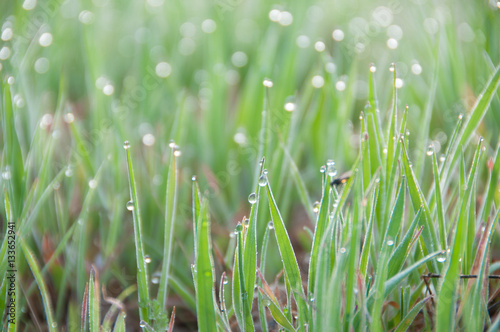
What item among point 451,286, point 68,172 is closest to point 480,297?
point 451,286

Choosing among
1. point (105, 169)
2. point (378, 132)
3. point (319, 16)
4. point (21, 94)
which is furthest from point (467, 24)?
point (21, 94)

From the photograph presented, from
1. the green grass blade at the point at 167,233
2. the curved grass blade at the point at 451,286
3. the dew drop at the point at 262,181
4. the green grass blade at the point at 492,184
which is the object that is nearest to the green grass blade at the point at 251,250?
the dew drop at the point at 262,181

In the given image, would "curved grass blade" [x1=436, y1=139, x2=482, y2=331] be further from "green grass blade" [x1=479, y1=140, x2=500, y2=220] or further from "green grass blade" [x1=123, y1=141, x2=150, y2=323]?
"green grass blade" [x1=123, y1=141, x2=150, y2=323]

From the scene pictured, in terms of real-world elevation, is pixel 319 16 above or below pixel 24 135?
above

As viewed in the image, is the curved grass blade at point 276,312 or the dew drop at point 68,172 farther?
the dew drop at point 68,172

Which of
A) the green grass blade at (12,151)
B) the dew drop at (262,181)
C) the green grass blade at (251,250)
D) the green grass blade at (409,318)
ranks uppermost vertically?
the green grass blade at (12,151)

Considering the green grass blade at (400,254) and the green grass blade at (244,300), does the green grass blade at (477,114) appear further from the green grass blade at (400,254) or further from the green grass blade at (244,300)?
the green grass blade at (244,300)

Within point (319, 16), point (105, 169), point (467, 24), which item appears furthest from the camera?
point (319, 16)

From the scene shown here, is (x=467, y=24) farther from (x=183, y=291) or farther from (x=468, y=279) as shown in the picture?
(x=183, y=291)

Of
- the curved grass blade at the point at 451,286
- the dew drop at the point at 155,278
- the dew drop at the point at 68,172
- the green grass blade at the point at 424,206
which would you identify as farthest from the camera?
the dew drop at the point at 68,172
